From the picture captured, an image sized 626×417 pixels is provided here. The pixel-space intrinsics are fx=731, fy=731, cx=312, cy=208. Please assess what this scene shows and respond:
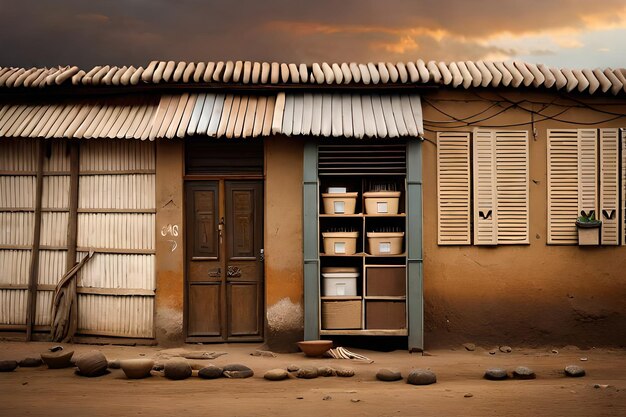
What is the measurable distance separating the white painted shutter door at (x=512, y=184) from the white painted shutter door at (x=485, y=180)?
0.08 metres

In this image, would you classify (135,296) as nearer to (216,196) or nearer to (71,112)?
(216,196)

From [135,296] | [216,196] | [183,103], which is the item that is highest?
[183,103]

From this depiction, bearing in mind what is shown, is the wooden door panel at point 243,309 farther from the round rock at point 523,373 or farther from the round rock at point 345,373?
the round rock at point 523,373

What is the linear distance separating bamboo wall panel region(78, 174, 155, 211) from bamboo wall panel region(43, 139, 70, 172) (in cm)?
42

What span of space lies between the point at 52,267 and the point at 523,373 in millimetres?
7164

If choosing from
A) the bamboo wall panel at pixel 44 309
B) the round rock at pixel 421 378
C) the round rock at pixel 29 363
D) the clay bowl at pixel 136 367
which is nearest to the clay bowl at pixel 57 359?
the round rock at pixel 29 363

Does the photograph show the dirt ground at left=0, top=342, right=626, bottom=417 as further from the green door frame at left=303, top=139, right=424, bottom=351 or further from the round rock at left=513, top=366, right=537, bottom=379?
the green door frame at left=303, top=139, right=424, bottom=351

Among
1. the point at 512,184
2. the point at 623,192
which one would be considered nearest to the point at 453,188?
the point at 512,184

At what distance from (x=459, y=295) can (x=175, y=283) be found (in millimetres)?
4248

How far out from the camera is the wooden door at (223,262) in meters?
11.1

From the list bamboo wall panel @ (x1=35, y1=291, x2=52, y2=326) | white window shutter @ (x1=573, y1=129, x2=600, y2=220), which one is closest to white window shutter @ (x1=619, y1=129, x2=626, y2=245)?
white window shutter @ (x1=573, y1=129, x2=600, y2=220)

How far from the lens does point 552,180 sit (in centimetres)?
1106

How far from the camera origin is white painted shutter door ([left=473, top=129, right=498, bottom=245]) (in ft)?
36.1

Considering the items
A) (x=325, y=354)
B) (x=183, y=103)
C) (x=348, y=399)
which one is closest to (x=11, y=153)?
(x=183, y=103)
